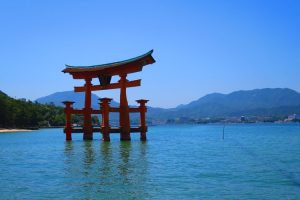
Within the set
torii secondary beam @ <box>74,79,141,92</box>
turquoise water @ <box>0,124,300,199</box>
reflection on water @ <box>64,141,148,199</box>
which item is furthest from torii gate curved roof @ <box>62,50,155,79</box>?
turquoise water @ <box>0,124,300,199</box>

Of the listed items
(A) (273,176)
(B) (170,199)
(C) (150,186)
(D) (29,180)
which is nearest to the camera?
(B) (170,199)

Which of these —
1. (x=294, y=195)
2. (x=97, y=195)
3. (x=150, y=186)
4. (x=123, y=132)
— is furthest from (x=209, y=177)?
(x=123, y=132)

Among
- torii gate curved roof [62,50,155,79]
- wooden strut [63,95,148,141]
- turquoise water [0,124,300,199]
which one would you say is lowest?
turquoise water [0,124,300,199]

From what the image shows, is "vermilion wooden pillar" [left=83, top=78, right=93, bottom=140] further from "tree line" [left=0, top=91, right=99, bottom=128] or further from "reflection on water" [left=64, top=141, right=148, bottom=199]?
"tree line" [left=0, top=91, right=99, bottom=128]

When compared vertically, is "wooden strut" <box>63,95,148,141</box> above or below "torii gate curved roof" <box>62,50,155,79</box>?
below

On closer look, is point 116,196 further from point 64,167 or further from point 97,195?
point 64,167

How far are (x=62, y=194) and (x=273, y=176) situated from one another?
8.00 m

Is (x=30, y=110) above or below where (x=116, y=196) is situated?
above

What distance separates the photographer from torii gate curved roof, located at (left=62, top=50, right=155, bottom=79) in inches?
1256

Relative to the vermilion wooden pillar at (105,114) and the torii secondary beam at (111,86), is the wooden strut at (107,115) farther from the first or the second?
the torii secondary beam at (111,86)

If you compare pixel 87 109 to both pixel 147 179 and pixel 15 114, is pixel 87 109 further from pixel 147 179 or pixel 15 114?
pixel 15 114

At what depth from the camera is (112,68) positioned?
1335 inches

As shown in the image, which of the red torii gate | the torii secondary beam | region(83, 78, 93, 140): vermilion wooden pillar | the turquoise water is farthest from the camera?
region(83, 78, 93, 140): vermilion wooden pillar

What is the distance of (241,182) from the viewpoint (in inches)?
567
